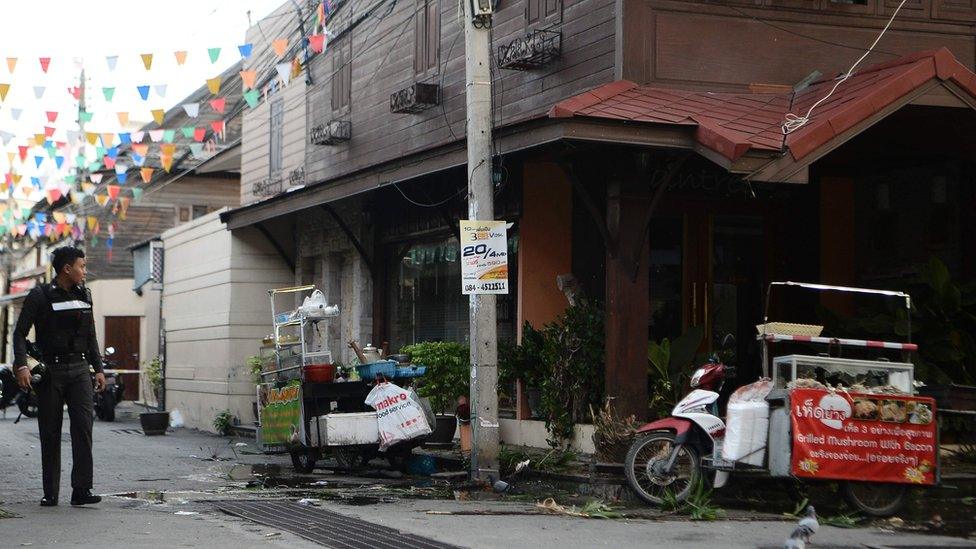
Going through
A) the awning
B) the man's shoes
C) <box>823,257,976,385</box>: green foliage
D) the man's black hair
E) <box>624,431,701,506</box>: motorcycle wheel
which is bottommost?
the man's shoes

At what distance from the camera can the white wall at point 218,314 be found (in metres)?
21.7

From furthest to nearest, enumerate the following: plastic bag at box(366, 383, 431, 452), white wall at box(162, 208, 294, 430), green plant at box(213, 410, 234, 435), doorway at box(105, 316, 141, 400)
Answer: doorway at box(105, 316, 141, 400) → white wall at box(162, 208, 294, 430) → green plant at box(213, 410, 234, 435) → plastic bag at box(366, 383, 431, 452)

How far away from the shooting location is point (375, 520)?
912cm

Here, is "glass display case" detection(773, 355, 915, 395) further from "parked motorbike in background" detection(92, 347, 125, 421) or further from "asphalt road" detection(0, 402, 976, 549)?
"parked motorbike in background" detection(92, 347, 125, 421)

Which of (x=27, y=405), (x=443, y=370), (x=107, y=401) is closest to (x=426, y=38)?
(x=443, y=370)

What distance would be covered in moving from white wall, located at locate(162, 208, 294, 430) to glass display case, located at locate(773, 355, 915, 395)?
13277 mm

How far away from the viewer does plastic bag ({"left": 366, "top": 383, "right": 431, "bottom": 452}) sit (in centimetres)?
1243

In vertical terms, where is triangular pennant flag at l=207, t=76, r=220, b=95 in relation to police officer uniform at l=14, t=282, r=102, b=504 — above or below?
above

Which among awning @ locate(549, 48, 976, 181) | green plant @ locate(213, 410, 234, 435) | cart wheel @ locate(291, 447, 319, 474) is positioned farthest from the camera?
green plant @ locate(213, 410, 234, 435)

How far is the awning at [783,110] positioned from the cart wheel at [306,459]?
4567mm

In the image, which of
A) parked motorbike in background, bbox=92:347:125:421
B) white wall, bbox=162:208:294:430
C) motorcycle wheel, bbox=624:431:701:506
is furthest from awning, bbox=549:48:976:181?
parked motorbike in background, bbox=92:347:125:421

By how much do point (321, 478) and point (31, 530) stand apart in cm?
485

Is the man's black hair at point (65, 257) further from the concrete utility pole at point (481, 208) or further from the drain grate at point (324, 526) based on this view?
the concrete utility pole at point (481, 208)

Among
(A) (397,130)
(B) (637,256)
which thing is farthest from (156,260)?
(B) (637,256)
